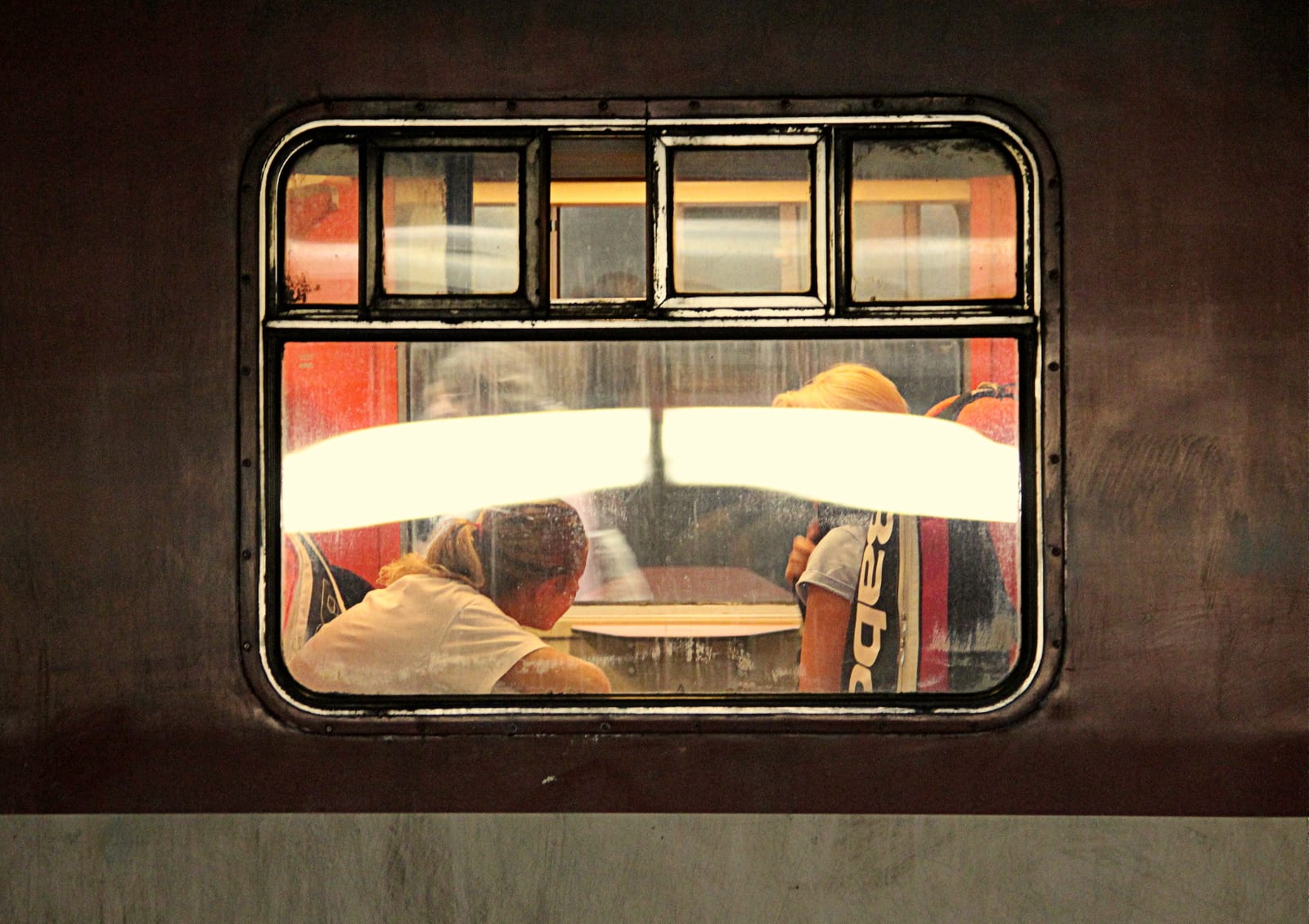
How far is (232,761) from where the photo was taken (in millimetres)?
1884

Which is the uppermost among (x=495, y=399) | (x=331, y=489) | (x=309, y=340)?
(x=309, y=340)

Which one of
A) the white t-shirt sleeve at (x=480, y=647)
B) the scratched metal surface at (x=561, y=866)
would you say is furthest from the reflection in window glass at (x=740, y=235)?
the scratched metal surface at (x=561, y=866)

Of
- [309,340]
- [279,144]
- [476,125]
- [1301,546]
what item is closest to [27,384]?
[309,340]

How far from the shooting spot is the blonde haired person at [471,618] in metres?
1.89

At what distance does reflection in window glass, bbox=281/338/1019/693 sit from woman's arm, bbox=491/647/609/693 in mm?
25

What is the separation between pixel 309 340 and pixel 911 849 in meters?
1.51

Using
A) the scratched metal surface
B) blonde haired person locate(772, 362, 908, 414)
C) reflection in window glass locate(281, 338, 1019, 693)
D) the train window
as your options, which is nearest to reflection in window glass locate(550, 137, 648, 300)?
the train window

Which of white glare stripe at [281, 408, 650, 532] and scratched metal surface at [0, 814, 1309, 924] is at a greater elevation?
white glare stripe at [281, 408, 650, 532]

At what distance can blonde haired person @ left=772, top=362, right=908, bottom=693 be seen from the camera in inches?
73.9

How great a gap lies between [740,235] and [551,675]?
0.92 metres

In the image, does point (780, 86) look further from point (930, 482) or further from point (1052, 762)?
point (1052, 762)

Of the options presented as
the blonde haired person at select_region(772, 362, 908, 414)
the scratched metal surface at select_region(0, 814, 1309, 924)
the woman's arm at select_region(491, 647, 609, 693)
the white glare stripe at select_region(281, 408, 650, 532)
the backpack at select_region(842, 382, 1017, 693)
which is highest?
the blonde haired person at select_region(772, 362, 908, 414)

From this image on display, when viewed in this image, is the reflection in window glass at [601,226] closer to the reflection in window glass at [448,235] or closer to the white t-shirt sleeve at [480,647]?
the reflection in window glass at [448,235]

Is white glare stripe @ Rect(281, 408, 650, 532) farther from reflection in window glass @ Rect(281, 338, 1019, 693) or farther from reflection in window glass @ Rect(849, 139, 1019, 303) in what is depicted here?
reflection in window glass @ Rect(849, 139, 1019, 303)
